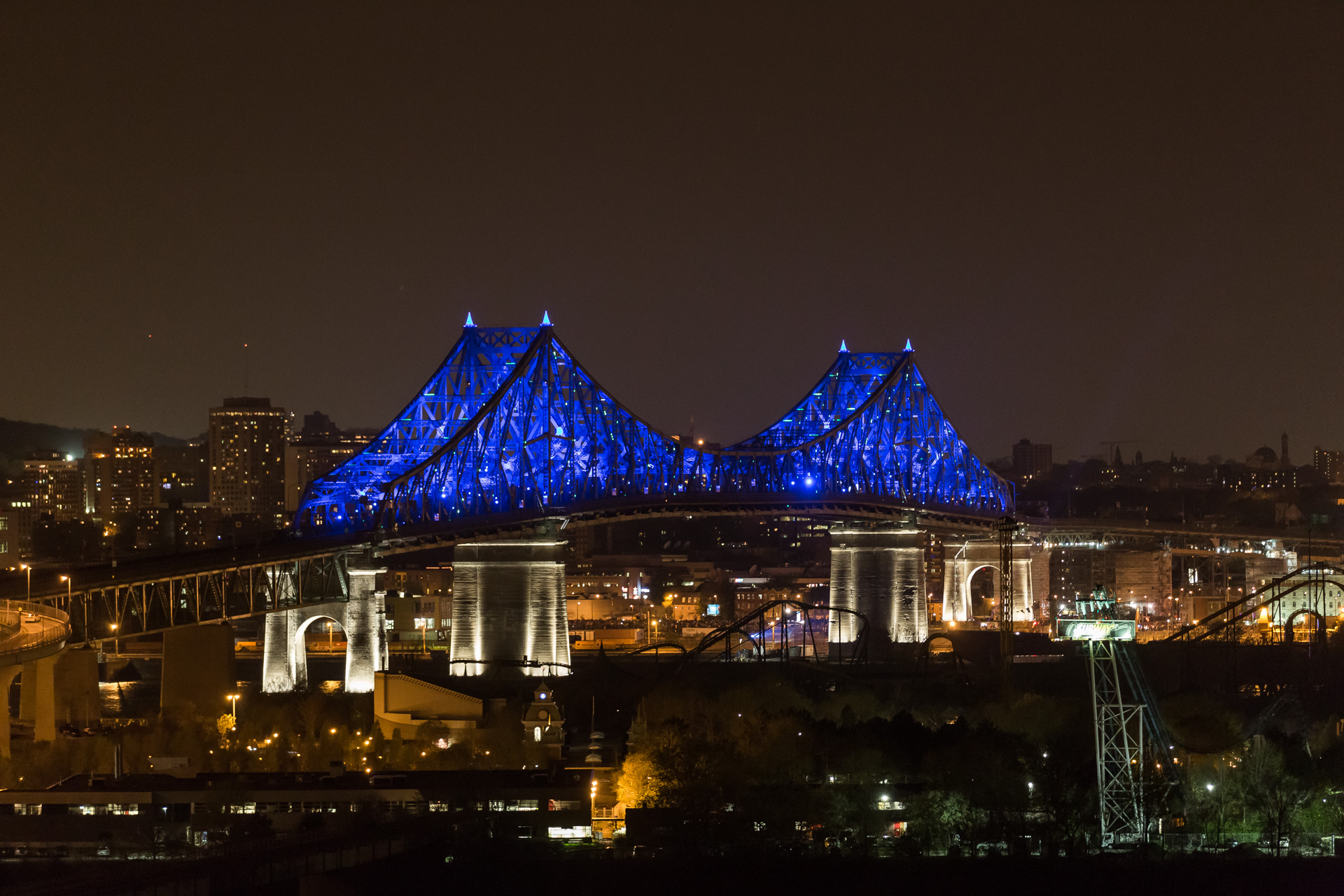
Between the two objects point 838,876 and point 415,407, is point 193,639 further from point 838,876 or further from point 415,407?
point 838,876

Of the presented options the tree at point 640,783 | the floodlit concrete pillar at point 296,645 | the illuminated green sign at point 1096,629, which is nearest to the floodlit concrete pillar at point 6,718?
the tree at point 640,783

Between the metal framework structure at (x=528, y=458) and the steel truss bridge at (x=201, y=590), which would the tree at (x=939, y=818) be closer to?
the steel truss bridge at (x=201, y=590)

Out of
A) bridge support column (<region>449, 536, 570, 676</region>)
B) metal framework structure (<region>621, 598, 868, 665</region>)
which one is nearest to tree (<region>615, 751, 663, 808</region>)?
bridge support column (<region>449, 536, 570, 676</region>)

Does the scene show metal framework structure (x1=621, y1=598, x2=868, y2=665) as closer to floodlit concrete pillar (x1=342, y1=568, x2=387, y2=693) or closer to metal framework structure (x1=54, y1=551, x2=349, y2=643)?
floodlit concrete pillar (x1=342, y1=568, x2=387, y2=693)

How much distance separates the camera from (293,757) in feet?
246

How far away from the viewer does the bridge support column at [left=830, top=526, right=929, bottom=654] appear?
121375 mm

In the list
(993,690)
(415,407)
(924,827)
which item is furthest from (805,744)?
(415,407)

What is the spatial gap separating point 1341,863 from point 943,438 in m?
81.5

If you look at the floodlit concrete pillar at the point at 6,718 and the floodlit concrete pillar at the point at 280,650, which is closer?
the floodlit concrete pillar at the point at 6,718

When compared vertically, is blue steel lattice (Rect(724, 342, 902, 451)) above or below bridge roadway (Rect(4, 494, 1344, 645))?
above

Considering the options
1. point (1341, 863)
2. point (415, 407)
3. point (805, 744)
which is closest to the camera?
point (1341, 863)

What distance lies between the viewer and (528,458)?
111 m

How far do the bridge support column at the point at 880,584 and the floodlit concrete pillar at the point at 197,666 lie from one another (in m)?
38.9

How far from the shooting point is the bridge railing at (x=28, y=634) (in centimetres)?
6166
